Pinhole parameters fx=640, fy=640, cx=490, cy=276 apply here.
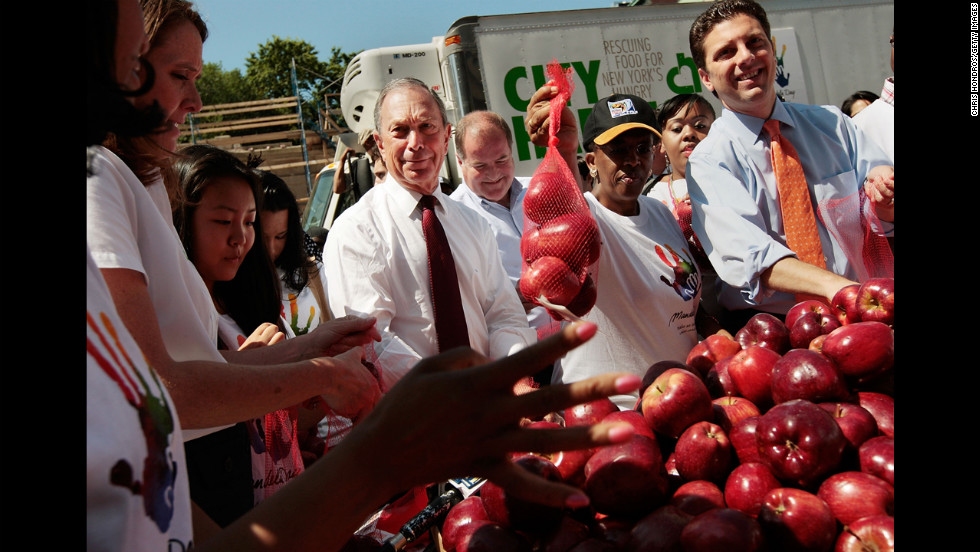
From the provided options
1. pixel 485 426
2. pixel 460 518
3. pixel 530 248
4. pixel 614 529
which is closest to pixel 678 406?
pixel 614 529

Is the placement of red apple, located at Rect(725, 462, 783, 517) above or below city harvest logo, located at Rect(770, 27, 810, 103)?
below

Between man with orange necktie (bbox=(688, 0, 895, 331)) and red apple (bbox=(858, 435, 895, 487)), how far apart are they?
1099 millimetres

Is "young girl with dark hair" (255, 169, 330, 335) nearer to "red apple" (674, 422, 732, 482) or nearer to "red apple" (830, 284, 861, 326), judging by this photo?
"red apple" (674, 422, 732, 482)

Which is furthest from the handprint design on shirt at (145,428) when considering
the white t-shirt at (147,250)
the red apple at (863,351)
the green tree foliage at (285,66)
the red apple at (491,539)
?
the green tree foliage at (285,66)

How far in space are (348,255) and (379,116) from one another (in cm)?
86

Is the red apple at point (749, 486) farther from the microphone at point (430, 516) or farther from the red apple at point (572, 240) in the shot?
the red apple at point (572, 240)

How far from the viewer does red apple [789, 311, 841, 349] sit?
2.01 meters

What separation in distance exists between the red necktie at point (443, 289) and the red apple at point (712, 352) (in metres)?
1.18

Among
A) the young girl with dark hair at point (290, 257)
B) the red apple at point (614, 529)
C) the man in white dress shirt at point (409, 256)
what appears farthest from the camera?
the young girl with dark hair at point (290, 257)

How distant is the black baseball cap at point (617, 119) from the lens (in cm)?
283

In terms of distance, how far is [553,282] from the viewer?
78.4 inches

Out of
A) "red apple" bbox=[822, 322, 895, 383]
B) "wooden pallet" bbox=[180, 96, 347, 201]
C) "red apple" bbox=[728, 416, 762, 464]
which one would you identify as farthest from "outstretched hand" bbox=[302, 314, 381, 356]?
"wooden pallet" bbox=[180, 96, 347, 201]
